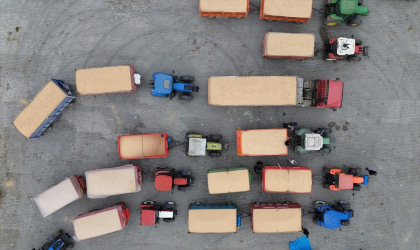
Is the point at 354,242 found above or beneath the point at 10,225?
beneath

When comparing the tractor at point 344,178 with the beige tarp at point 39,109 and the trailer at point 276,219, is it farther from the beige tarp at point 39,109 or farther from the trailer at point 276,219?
the beige tarp at point 39,109

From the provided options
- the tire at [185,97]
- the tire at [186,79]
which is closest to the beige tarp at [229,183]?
the tire at [185,97]

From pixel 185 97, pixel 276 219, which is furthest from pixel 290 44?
pixel 276 219

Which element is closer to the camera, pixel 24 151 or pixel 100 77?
pixel 100 77

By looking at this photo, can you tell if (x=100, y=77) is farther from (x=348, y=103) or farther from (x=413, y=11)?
(x=413, y=11)

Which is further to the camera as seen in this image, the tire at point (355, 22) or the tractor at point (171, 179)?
the tire at point (355, 22)

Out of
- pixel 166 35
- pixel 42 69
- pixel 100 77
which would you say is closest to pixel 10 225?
pixel 42 69
